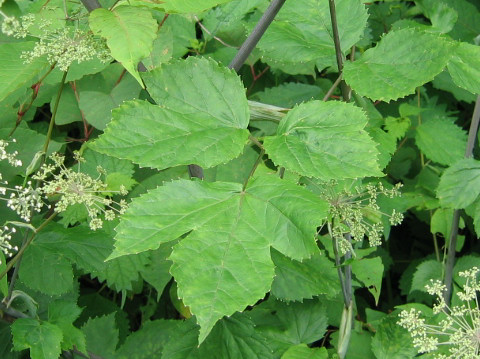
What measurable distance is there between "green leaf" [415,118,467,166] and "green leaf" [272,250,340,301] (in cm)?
77

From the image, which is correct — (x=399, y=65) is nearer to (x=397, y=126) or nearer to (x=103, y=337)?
(x=397, y=126)

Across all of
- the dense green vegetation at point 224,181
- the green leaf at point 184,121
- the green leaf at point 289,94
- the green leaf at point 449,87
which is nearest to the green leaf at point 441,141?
the dense green vegetation at point 224,181

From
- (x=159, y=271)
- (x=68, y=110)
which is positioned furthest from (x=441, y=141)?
(x=68, y=110)

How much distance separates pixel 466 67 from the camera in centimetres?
143

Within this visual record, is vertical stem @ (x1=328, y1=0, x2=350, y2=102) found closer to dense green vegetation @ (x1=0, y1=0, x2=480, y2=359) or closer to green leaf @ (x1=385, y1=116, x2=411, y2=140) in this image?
dense green vegetation @ (x1=0, y1=0, x2=480, y2=359)

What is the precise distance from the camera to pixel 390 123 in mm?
2203

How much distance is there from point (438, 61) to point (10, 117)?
4.52 feet

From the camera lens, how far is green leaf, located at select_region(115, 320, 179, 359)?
6.27ft

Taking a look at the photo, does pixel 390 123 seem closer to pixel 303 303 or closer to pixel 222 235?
pixel 303 303

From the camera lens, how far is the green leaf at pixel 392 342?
1603mm

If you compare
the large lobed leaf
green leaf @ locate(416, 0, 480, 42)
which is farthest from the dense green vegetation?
green leaf @ locate(416, 0, 480, 42)

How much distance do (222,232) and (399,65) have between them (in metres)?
0.54

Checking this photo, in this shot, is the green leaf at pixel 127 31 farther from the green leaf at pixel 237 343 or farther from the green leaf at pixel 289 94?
the green leaf at pixel 289 94

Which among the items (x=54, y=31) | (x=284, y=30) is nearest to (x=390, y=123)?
(x=284, y=30)
